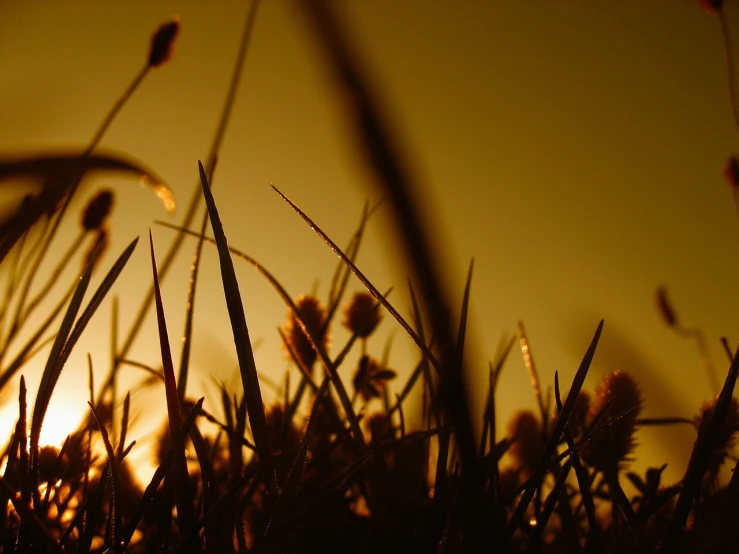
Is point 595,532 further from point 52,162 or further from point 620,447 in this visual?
point 52,162

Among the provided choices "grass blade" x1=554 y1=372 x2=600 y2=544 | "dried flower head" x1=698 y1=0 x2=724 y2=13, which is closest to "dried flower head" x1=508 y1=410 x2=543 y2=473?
"grass blade" x1=554 y1=372 x2=600 y2=544

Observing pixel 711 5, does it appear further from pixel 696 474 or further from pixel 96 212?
pixel 96 212

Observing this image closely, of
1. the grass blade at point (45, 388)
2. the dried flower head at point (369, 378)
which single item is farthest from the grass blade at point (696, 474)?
the dried flower head at point (369, 378)

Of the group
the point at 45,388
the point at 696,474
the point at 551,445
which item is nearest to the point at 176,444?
the point at 45,388

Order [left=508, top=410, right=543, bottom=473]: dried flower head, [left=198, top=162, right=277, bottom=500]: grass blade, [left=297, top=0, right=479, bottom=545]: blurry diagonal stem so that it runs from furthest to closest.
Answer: [left=508, top=410, right=543, bottom=473]: dried flower head, [left=198, top=162, right=277, bottom=500]: grass blade, [left=297, top=0, right=479, bottom=545]: blurry diagonal stem

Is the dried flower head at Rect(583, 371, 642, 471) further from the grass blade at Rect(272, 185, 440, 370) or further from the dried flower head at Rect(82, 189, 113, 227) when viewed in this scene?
the dried flower head at Rect(82, 189, 113, 227)

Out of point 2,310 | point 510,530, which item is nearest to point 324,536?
point 510,530
